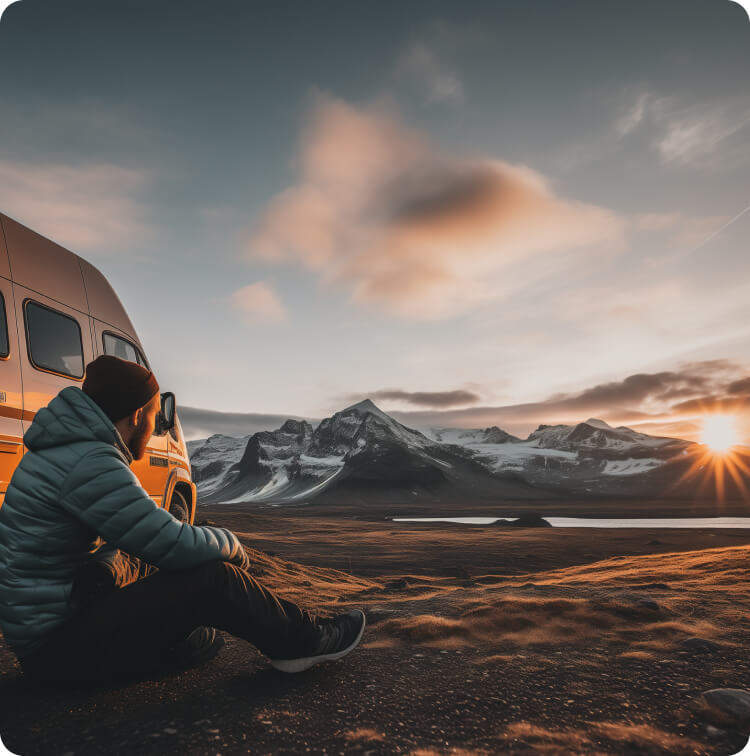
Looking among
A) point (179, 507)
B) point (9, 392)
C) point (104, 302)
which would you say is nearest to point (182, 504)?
point (179, 507)

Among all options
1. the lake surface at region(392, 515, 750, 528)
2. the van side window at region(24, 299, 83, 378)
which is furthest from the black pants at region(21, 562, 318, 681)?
the lake surface at region(392, 515, 750, 528)

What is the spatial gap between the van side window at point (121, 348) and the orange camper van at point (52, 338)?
1 cm

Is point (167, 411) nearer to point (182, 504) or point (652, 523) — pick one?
point (182, 504)

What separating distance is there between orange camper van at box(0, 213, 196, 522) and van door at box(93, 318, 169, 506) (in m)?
0.01

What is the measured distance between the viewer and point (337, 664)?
317 cm

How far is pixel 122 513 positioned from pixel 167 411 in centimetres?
439

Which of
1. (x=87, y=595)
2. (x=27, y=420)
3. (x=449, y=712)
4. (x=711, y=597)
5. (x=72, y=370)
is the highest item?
(x=72, y=370)

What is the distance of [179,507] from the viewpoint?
7.09 metres

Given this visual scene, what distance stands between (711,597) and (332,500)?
175 m

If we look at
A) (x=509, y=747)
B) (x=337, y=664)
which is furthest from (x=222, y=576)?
(x=509, y=747)

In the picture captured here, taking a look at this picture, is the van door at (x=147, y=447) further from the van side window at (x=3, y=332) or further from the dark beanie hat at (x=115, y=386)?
the dark beanie hat at (x=115, y=386)

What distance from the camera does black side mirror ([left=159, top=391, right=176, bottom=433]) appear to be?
20.1 ft

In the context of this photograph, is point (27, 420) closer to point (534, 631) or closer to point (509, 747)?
point (509, 747)

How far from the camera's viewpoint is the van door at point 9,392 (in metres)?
4.16
